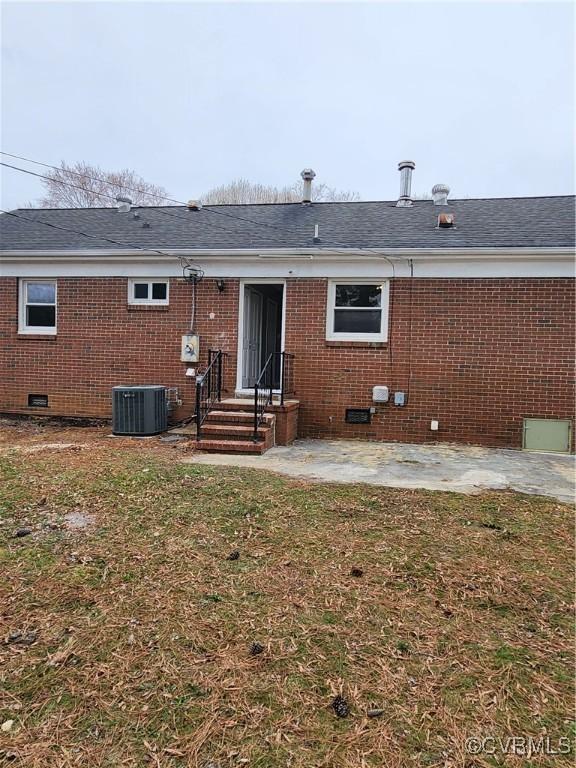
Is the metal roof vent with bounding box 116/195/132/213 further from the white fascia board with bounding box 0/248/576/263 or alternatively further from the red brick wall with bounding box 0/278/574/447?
the red brick wall with bounding box 0/278/574/447

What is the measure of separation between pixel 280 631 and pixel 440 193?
421 inches

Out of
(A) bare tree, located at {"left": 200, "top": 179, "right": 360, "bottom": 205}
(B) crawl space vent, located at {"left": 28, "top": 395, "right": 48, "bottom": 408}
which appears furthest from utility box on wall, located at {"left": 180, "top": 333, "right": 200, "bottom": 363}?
(A) bare tree, located at {"left": 200, "top": 179, "right": 360, "bottom": 205}

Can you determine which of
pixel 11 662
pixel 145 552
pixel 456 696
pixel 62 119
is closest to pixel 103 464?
pixel 145 552

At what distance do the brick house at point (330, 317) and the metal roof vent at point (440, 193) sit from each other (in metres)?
0.07

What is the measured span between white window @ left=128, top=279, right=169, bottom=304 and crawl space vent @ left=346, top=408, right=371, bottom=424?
14.0 feet

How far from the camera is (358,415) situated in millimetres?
8719

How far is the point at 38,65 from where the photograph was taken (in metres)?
9.22

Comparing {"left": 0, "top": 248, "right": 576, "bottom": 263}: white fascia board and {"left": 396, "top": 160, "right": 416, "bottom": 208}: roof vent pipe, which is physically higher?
{"left": 396, "top": 160, "right": 416, "bottom": 208}: roof vent pipe

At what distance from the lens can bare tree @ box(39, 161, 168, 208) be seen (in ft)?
79.4

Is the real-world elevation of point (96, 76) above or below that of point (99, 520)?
above

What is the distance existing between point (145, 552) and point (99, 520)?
0.81 metres

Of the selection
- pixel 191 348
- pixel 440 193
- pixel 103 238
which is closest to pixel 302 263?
pixel 191 348

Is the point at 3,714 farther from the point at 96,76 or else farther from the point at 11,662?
the point at 96,76
